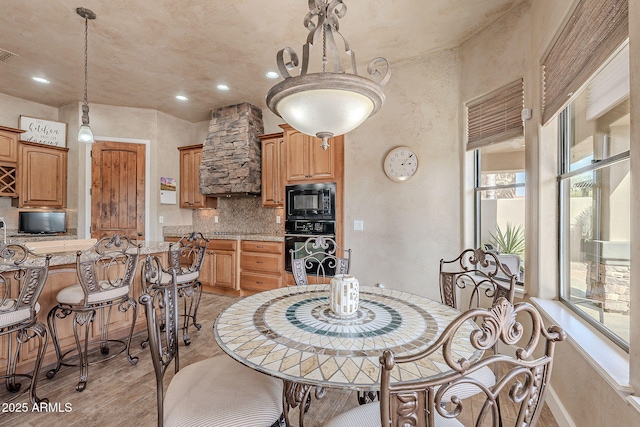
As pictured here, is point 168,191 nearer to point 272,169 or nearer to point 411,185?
point 272,169

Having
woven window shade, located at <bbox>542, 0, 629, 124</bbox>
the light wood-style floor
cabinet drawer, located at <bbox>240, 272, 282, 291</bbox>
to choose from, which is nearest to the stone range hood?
cabinet drawer, located at <bbox>240, 272, 282, 291</bbox>

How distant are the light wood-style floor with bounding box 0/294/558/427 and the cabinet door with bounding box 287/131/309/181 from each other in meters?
2.30

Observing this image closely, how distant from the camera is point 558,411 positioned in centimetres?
169

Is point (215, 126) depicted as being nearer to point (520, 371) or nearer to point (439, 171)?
point (439, 171)

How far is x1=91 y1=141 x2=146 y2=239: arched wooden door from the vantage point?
14.5ft

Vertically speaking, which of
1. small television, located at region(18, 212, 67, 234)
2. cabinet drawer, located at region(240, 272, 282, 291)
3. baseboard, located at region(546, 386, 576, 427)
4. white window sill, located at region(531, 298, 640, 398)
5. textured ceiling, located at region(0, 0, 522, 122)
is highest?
textured ceiling, located at region(0, 0, 522, 122)

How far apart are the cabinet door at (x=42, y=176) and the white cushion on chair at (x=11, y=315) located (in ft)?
11.4

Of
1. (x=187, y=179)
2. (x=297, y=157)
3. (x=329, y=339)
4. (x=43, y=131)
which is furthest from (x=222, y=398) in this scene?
(x=43, y=131)

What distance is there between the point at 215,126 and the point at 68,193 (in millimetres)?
2522

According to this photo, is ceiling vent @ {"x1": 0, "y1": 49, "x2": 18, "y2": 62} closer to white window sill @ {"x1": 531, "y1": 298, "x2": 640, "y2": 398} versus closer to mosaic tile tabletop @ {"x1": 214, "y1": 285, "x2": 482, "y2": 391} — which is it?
mosaic tile tabletop @ {"x1": 214, "y1": 285, "x2": 482, "y2": 391}

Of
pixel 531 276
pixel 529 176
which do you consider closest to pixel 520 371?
pixel 531 276

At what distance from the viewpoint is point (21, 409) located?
1.78m

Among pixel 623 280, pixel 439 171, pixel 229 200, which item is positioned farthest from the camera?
pixel 229 200

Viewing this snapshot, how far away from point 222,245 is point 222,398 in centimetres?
339
